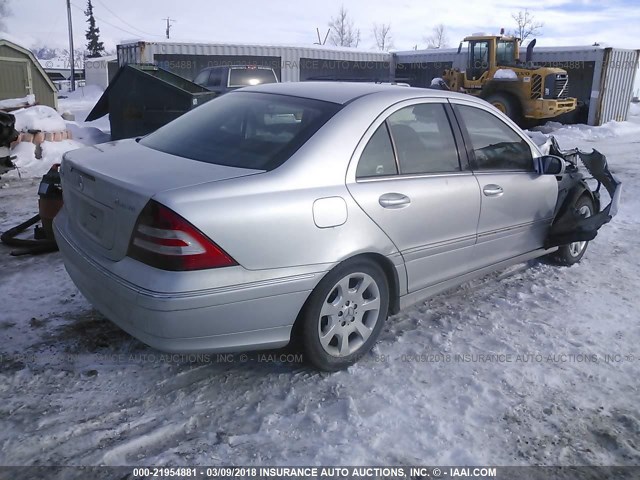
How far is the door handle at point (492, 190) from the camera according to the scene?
12.0 ft

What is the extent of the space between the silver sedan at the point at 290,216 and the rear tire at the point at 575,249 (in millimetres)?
1204

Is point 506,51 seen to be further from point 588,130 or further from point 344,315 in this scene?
point 344,315

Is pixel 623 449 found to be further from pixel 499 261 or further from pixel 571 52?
pixel 571 52

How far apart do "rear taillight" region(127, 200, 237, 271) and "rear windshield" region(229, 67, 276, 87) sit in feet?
37.5

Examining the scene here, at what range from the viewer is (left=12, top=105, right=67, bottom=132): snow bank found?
9305 millimetres

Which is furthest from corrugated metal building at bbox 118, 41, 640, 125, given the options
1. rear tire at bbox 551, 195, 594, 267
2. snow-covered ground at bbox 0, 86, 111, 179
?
rear tire at bbox 551, 195, 594, 267

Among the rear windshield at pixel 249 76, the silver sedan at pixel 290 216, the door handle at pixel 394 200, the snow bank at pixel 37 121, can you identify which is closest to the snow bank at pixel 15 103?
the snow bank at pixel 37 121

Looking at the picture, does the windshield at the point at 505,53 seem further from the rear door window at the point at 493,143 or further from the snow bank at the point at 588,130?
the rear door window at the point at 493,143

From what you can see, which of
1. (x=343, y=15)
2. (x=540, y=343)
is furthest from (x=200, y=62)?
(x=343, y=15)

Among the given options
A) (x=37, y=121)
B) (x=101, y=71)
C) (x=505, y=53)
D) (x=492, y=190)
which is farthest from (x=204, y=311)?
(x=101, y=71)

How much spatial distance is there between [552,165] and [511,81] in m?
14.4

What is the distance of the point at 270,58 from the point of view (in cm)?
2609

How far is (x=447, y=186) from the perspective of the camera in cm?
341

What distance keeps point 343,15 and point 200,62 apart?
5917 cm
